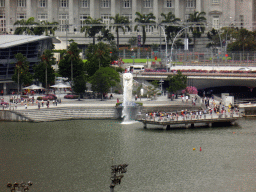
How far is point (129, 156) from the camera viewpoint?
6619 cm

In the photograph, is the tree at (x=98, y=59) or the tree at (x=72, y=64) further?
the tree at (x=98, y=59)

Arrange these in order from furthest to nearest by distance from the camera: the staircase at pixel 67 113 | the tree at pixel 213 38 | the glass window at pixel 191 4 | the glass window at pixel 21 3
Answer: the glass window at pixel 191 4, the glass window at pixel 21 3, the tree at pixel 213 38, the staircase at pixel 67 113

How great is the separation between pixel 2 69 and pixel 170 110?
3878 cm

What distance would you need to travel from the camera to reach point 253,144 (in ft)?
238

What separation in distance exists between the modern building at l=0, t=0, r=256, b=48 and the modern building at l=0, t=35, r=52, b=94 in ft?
179

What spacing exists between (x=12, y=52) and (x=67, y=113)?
29177 millimetres

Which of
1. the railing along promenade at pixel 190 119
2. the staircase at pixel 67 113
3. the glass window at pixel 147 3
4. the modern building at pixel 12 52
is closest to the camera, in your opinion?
the railing along promenade at pixel 190 119

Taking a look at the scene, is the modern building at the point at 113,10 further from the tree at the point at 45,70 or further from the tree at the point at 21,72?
the tree at the point at 21,72

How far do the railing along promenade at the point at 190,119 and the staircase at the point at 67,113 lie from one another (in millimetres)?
10263

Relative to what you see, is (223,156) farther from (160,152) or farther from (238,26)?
(238,26)

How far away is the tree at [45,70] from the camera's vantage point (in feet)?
365

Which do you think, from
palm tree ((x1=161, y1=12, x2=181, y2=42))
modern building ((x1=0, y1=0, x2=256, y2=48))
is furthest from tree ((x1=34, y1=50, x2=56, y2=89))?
modern building ((x1=0, y1=0, x2=256, y2=48))

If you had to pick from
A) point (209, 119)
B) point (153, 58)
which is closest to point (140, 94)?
point (209, 119)

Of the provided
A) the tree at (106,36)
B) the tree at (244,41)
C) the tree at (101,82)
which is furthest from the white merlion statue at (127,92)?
the tree at (106,36)
